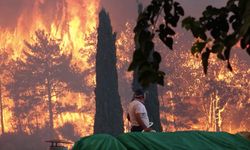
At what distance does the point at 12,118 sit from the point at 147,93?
1395 inches

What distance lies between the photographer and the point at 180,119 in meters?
51.3

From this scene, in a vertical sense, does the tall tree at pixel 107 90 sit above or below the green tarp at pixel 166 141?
above

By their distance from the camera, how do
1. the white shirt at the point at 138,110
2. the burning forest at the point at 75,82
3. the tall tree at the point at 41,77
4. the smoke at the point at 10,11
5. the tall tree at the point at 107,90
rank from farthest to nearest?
1. the smoke at the point at 10,11
2. the tall tree at the point at 41,77
3. the burning forest at the point at 75,82
4. the tall tree at the point at 107,90
5. the white shirt at the point at 138,110

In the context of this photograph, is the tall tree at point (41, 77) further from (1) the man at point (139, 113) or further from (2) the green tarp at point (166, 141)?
(2) the green tarp at point (166, 141)

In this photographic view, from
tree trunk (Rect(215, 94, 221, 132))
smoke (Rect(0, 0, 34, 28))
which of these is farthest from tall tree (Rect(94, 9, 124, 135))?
smoke (Rect(0, 0, 34, 28))

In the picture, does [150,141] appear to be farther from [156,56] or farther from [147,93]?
[147,93]

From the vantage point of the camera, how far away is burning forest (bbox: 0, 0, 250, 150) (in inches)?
1897

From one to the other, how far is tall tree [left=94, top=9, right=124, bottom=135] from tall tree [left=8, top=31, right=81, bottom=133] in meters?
21.1

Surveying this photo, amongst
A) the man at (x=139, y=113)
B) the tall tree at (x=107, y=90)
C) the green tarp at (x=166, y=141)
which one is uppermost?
the tall tree at (x=107, y=90)

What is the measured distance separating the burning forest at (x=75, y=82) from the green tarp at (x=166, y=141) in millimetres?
27936

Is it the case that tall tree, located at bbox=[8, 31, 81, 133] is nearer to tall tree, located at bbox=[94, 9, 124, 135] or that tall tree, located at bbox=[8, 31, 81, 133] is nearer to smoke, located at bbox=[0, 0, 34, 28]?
smoke, located at bbox=[0, 0, 34, 28]

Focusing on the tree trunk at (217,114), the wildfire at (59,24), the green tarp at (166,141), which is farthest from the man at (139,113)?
the wildfire at (59,24)

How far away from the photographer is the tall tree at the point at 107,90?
33.2m

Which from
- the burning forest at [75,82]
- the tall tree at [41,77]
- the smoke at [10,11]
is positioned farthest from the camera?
A: the smoke at [10,11]
